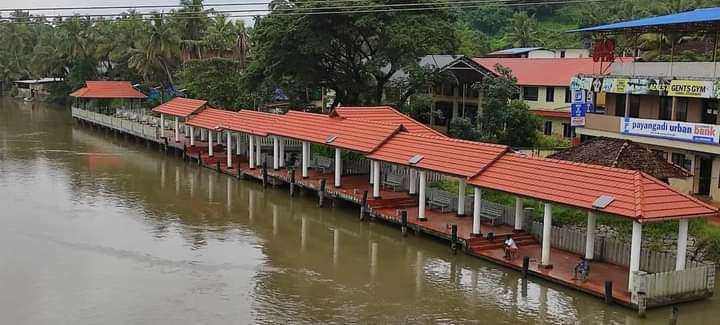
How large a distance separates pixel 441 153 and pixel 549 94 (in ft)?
66.4

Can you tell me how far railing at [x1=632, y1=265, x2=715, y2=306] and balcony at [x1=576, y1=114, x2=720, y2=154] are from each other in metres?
8.96

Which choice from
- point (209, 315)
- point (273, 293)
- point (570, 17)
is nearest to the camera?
point (209, 315)

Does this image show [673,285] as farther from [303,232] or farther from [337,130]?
[337,130]

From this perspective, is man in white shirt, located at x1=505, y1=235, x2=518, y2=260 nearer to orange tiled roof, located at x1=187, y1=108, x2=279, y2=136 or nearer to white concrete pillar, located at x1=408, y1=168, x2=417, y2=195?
white concrete pillar, located at x1=408, y1=168, x2=417, y2=195

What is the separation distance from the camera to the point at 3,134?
184ft

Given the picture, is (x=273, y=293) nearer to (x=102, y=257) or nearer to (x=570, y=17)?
(x=102, y=257)

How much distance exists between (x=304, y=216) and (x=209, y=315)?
449 inches

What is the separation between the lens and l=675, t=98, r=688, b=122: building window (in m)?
27.7

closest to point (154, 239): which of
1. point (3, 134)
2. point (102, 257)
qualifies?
point (102, 257)

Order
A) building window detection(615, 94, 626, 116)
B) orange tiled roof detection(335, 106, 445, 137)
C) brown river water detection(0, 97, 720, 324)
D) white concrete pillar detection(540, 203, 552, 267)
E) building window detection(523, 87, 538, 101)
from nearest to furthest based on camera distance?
brown river water detection(0, 97, 720, 324)
white concrete pillar detection(540, 203, 552, 267)
building window detection(615, 94, 626, 116)
orange tiled roof detection(335, 106, 445, 137)
building window detection(523, 87, 538, 101)

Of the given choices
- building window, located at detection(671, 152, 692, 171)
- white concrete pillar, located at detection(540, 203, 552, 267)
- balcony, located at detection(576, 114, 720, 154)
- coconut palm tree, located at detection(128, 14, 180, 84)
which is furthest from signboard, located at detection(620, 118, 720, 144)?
coconut palm tree, located at detection(128, 14, 180, 84)

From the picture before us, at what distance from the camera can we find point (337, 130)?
30.3 metres

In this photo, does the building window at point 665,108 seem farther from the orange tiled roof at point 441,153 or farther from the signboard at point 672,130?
the orange tiled roof at point 441,153

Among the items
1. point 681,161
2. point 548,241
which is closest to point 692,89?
point 681,161
